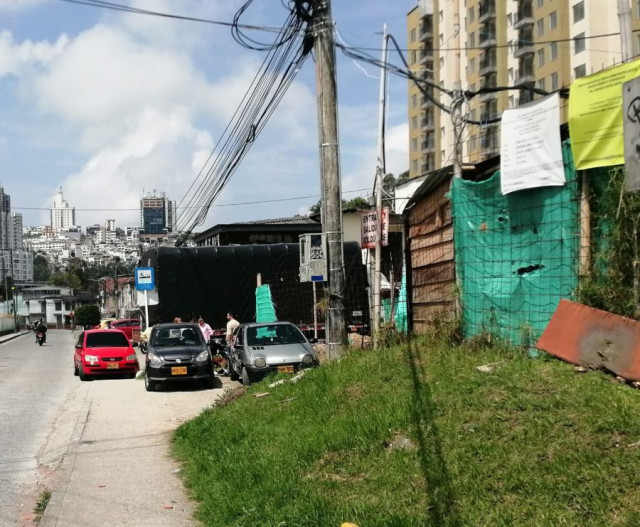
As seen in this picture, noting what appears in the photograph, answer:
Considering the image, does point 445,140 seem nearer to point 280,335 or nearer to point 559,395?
point 280,335

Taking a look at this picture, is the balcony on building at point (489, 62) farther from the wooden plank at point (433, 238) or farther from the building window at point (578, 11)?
the wooden plank at point (433, 238)

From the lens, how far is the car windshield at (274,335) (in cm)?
1664

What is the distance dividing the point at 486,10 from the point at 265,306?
4461cm

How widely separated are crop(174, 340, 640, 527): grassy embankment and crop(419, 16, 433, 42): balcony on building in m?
64.1

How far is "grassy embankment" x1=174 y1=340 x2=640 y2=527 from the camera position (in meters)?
4.75

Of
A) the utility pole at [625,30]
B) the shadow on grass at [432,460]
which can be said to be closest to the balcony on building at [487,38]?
the utility pole at [625,30]

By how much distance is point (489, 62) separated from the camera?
61.0 metres

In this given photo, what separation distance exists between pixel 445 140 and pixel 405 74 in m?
50.8

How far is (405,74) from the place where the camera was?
15484mm

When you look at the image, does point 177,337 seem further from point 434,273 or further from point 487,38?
point 487,38

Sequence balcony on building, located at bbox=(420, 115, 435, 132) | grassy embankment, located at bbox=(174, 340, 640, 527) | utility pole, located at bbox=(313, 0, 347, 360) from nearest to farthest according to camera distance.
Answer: grassy embankment, located at bbox=(174, 340, 640, 527) → utility pole, located at bbox=(313, 0, 347, 360) → balcony on building, located at bbox=(420, 115, 435, 132)

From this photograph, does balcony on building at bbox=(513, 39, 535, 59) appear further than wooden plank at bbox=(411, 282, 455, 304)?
Yes

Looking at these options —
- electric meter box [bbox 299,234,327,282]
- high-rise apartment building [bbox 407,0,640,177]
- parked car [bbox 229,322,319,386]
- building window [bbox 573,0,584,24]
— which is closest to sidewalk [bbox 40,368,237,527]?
parked car [bbox 229,322,319,386]

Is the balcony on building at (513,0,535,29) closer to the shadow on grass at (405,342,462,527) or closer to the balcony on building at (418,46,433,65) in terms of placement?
the balcony on building at (418,46,433,65)
